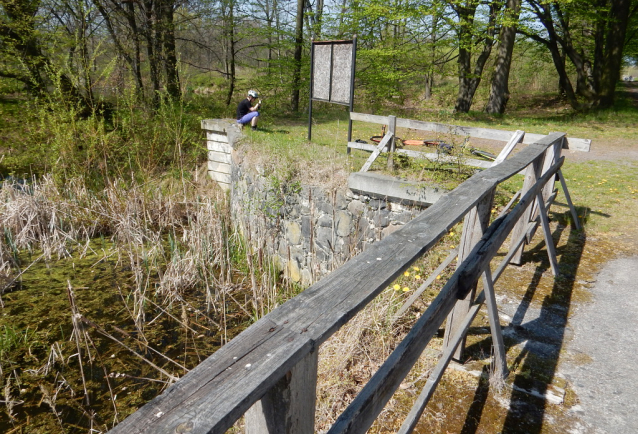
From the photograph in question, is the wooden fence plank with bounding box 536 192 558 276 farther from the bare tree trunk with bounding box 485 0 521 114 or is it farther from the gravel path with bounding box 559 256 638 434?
the bare tree trunk with bounding box 485 0 521 114

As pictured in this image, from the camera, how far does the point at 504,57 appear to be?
52.0 feet

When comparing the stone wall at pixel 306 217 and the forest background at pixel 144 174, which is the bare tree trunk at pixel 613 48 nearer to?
the forest background at pixel 144 174

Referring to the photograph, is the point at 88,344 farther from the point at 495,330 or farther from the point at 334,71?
the point at 334,71

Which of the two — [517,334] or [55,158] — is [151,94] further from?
[517,334]

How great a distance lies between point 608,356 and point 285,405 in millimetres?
2888

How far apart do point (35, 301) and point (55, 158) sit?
3.62 metres

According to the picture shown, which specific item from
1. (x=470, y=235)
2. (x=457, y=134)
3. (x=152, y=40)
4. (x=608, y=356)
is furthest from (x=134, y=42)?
(x=608, y=356)

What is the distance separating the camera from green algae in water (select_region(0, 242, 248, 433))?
4070 mm

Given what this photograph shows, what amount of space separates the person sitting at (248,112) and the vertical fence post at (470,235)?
7643 millimetres

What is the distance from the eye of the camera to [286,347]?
95cm

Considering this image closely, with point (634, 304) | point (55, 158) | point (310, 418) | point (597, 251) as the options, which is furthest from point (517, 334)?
point (55, 158)

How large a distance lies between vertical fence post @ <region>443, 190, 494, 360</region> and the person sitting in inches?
301

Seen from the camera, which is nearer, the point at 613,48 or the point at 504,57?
the point at 613,48

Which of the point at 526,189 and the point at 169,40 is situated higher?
the point at 169,40
